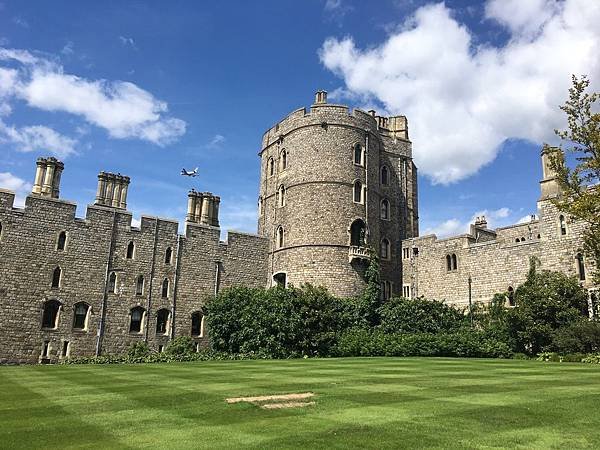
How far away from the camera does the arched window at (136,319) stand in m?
31.2

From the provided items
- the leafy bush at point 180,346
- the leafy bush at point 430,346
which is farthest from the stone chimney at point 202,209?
the leafy bush at point 430,346

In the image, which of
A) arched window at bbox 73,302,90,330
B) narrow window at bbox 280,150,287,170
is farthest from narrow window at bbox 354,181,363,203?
arched window at bbox 73,302,90,330

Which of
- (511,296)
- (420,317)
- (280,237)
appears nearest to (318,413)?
(420,317)

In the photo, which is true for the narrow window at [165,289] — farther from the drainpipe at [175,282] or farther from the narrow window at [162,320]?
the narrow window at [162,320]

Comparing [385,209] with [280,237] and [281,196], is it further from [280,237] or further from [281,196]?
[280,237]

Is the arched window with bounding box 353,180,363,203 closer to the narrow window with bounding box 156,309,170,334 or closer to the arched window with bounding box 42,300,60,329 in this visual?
the narrow window with bounding box 156,309,170,334

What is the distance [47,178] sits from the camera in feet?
102

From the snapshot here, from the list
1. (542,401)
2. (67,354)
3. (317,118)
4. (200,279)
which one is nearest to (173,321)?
(200,279)

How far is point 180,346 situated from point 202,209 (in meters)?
10.6

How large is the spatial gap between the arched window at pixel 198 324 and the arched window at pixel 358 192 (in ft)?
43.0

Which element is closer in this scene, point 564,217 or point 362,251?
point 564,217

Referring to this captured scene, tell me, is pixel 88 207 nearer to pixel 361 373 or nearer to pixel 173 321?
Answer: pixel 173 321

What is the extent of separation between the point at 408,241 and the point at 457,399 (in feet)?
94.3

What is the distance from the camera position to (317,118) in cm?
3597
